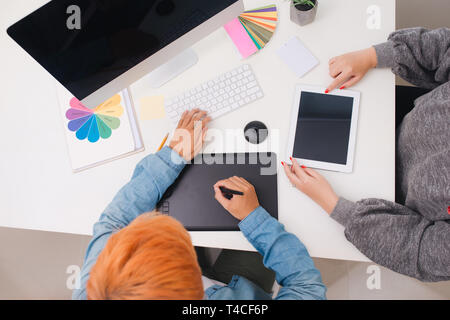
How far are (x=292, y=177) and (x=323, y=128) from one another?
16 cm

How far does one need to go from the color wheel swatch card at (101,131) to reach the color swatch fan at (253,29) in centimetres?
38

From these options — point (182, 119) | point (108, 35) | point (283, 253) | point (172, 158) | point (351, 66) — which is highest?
point (108, 35)

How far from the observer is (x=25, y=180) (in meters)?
0.90

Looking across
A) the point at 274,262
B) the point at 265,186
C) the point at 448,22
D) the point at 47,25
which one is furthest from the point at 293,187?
the point at 448,22

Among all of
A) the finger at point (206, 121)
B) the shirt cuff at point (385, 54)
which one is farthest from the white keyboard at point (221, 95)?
the shirt cuff at point (385, 54)

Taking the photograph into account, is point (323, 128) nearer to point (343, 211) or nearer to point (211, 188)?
point (343, 211)

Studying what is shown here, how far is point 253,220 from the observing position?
2.48 ft

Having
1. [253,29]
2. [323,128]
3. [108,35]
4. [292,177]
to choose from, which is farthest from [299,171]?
[108,35]

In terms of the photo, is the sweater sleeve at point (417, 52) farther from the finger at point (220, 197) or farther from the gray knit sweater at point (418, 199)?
the finger at point (220, 197)

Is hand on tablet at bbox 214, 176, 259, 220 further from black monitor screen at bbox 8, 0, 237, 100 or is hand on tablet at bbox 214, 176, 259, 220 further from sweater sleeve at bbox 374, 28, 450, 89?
sweater sleeve at bbox 374, 28, 450, 89

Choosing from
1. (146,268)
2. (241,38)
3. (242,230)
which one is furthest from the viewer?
(241,38)

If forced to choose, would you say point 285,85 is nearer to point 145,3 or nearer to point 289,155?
point 289,155

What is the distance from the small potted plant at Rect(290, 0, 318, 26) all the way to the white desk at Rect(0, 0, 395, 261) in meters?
0.03

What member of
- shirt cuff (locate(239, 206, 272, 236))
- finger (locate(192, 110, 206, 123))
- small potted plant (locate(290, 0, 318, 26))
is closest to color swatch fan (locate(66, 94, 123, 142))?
finger (locate(192, 110, 206, 123))
